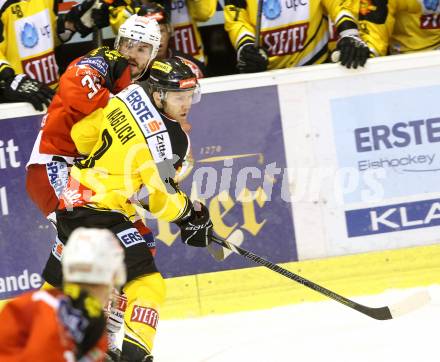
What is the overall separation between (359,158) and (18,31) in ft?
5.98

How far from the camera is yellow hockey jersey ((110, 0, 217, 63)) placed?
507 cm

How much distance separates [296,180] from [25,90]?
4.39 feet

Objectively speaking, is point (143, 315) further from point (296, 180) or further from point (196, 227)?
point (296, 180)

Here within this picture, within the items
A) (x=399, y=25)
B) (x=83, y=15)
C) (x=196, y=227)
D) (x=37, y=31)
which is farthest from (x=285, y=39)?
(x=196, y=227)

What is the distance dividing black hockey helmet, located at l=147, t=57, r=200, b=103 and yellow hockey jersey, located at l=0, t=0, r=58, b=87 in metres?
1.45

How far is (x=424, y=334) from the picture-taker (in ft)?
13.2

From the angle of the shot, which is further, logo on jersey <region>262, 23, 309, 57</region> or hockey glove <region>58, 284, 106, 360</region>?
logo on jersey <region>262, 23, 309, 57</region>

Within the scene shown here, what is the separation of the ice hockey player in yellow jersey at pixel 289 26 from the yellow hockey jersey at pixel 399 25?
4.1 inches

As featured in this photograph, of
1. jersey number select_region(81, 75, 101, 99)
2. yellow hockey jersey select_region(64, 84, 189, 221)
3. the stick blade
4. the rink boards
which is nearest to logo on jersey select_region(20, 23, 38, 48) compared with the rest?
the rink boards

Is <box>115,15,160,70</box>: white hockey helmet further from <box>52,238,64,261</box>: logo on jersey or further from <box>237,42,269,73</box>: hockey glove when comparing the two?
<box>52,238,64,261</box>: logo on jersey

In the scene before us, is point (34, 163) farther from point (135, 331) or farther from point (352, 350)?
point (352, 350)

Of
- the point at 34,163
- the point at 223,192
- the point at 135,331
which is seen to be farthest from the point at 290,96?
the point at 135,331

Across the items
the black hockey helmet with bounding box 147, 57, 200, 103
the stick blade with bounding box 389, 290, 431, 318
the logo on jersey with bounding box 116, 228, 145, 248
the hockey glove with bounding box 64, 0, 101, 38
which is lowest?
the stick blade with bounding box 389, 290, 431, 318

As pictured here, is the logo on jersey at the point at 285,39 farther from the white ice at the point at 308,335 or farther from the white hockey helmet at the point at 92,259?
the white hockey helmet at the point at 92,259
